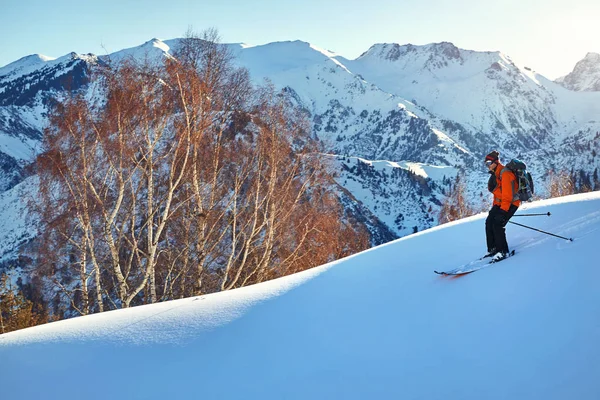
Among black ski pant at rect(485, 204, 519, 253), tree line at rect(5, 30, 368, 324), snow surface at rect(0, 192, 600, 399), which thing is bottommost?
snow surface at rect(0, 192, 600, 399)

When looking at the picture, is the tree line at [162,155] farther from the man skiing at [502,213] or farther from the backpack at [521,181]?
the backpack at [521,181]

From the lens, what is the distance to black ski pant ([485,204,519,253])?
6539mm

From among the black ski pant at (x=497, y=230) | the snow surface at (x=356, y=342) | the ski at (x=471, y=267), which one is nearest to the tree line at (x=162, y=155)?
the snow surface at (x=356, y=342)

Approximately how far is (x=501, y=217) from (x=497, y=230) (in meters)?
0.22

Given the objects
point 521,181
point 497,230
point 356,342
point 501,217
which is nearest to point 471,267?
point 497,230

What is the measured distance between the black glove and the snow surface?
0.57 m

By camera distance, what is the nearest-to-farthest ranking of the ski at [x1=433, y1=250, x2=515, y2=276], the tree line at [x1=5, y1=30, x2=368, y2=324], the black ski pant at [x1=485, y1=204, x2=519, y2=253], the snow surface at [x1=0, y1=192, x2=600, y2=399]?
1. the snow surface at [x1=0, y1=192, x2=600, y2=399]
2. the ski at [x1=433, y1=250, x2=515, y2=276]
3. the black ski pant at [x1=485, y1=204, x2=519, y2=253]
4. the tree line at [x1=5, y1=30, x2=368, y2=324]

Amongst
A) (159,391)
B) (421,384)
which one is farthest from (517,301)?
(159,391)

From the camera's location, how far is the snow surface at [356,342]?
12.7ft

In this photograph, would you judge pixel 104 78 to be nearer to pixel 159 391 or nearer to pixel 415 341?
pixel 159 391

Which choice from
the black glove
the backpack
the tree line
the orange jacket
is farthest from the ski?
the tree line

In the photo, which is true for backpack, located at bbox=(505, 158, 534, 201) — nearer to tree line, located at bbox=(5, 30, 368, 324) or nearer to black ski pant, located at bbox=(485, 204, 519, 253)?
black ski pant, located at bbox=(485, 204, 519, 253)

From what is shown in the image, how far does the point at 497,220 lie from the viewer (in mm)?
6648

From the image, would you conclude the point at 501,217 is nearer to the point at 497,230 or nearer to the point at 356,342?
the point at 497,230
